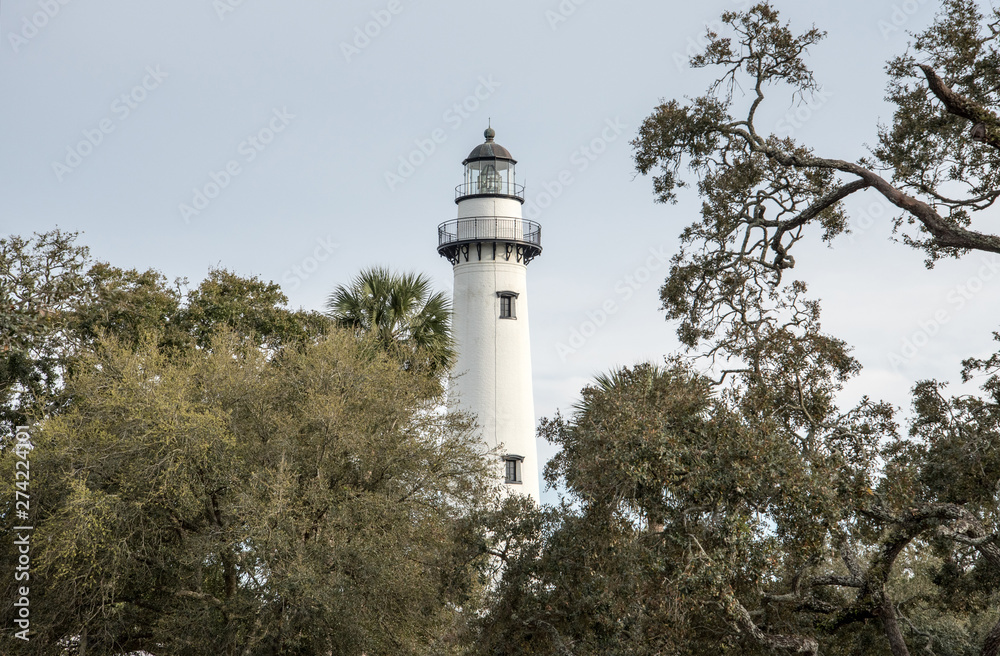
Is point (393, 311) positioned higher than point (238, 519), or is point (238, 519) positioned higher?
point (393, 311)

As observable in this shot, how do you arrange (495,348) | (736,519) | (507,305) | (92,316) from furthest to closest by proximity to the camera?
(507,305)
(495,348)
(92,316)
(736,519)

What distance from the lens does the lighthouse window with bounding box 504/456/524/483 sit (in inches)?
1119

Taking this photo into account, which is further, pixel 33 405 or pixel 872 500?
pixel 33 405

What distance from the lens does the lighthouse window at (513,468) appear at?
28.4 meters

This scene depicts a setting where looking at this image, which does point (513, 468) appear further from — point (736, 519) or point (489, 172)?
point (736, 519)

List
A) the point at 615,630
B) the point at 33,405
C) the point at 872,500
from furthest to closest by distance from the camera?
the point at 33,405 → the point at 615,630 → the point at 872,500

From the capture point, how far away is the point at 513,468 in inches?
1124

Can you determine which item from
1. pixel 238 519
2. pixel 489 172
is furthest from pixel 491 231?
pixel 238 519

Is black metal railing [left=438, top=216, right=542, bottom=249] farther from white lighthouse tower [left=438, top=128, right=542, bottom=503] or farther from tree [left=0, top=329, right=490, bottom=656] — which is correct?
tree [left=0, top=329, right=490, bottom=656]

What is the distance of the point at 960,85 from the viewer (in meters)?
13.4

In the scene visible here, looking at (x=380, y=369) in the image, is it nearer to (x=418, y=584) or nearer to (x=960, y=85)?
(x=418, y=584)

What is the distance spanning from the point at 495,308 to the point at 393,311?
702 cm

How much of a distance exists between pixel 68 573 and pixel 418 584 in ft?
16.5

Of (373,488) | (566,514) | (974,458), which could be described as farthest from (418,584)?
(974,458)
